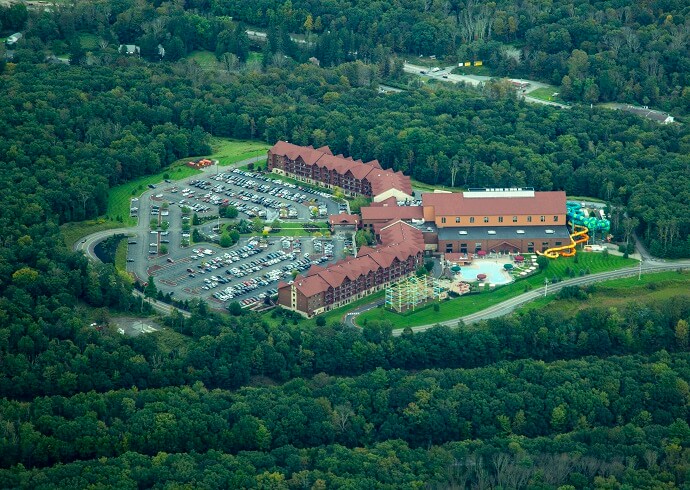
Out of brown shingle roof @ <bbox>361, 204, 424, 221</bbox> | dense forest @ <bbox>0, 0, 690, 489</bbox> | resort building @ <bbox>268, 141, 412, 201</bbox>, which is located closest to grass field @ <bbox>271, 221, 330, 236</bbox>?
brown shingle roof @ <bbox>361, 204, 424, 221</bbox>

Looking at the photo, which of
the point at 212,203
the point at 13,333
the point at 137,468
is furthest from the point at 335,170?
the point at 137,468

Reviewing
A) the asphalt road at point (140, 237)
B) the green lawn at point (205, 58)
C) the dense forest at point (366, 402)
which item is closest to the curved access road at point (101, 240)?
the asphalt road at point (140, 237)

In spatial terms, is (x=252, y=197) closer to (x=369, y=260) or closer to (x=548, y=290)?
(x=369, y=260)

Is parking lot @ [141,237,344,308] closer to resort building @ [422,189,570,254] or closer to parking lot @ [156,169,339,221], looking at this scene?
parking lot @ [156,169,339,221]

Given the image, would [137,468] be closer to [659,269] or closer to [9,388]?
[9,388]

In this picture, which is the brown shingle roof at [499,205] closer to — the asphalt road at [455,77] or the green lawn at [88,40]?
the asphalt road at [455,77]
